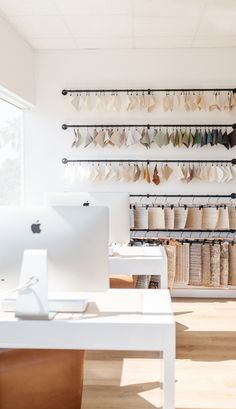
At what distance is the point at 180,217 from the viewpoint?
486 centimetres

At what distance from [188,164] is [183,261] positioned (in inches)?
39.6

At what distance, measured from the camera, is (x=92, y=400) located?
2641 millimetres

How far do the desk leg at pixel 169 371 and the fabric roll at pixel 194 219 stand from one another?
320cm

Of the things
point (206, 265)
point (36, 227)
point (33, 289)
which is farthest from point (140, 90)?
point (33, 289)

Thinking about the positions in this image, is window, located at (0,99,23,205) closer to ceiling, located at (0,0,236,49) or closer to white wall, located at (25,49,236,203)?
white wall, located at (25,49,236,203)

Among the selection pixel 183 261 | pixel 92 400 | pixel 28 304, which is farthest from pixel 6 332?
pixel 183 261

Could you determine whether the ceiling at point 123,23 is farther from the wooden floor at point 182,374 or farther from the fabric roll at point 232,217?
the wooden floor at point 182,374

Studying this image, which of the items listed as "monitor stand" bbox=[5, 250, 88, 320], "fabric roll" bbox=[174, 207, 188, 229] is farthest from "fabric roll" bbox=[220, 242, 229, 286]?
"monitor stand" bbox=[5, 250, 88, 320]

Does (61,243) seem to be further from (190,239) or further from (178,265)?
(190,239)

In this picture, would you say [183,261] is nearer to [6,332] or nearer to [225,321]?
[225,321]

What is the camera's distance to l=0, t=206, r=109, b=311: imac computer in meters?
1.87

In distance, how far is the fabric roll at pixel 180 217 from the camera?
4852 mm

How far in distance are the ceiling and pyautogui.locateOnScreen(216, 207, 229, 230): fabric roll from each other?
5.49 feet

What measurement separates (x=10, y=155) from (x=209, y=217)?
83.4 inches
